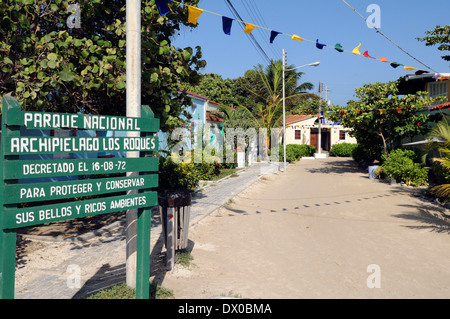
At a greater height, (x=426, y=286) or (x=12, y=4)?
(x=12, y=4)

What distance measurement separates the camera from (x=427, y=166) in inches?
715

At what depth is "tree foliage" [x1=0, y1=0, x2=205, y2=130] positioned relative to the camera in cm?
624

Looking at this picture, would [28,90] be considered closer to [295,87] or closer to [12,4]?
[12,4]

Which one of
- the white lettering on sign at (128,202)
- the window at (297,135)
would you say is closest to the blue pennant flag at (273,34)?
the white lettering on sign at (128,202)

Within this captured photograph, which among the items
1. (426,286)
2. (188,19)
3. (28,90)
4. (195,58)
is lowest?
(426,286)

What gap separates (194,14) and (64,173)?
509 cm

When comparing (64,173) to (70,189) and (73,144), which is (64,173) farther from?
(73,144)

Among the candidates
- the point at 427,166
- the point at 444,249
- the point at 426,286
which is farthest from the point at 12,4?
the point at 427,166

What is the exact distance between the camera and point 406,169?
1661 cm

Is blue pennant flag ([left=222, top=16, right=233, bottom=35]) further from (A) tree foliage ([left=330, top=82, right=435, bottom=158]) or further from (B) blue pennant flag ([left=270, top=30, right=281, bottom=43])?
(A) tree foliage ([left=330, top=82, right=435, bottom=158])

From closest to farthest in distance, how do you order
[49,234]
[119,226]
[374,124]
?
[49,234], [119,226], [374,124]

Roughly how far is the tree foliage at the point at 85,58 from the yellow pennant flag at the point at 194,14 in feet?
1.36

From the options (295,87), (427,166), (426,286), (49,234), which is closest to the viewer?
(426,286)

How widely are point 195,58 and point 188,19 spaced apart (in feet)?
2.66
